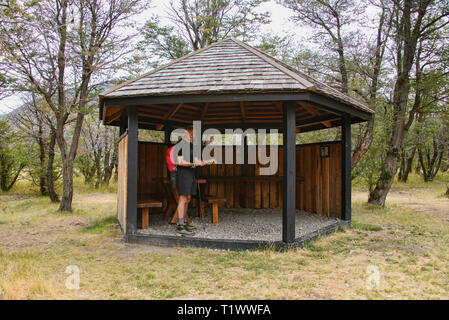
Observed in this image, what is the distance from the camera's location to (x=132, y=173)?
5703 mm

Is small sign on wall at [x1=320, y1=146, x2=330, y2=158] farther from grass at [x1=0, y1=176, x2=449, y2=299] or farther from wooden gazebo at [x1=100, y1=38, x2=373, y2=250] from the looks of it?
grass at [x1=0, y1=176, x2=449, y2=299]

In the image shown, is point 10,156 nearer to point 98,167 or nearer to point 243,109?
point 98,167

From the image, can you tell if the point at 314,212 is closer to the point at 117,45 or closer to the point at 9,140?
the point at 117,45

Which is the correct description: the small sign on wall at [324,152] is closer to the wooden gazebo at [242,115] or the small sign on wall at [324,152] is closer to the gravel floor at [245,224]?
the wooden gazebo at [242,115]

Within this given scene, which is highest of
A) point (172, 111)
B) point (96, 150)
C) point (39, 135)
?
point (172, 111)

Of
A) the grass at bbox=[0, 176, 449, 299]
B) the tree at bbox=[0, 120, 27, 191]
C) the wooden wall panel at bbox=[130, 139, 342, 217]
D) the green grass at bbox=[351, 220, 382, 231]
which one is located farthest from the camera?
the tree at bbox=[0, 120, 27, 191]

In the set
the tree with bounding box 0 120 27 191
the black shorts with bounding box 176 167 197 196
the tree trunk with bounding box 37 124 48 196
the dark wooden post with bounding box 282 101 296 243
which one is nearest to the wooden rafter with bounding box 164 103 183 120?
the black shorts with bounding box 176 167 197 196

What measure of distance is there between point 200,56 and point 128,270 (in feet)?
15.1

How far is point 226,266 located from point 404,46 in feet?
29.4

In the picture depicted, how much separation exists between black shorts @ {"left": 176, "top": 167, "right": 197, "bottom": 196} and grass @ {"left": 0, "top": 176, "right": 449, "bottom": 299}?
1.06m

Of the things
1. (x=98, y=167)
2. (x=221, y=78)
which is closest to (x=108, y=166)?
(x=98, y=167)

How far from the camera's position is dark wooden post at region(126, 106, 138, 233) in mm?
5703

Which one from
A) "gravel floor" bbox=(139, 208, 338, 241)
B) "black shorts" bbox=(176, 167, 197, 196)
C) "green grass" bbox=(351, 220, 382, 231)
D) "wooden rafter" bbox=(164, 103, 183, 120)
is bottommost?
"green grass" bbox=(351, 220, 382, 231)

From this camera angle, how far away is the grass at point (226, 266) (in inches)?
141
